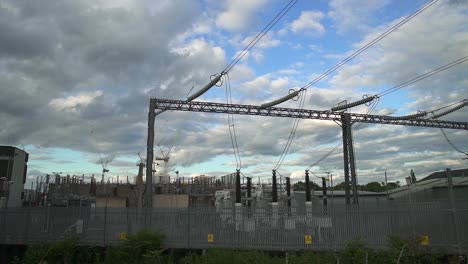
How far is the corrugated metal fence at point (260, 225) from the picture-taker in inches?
856

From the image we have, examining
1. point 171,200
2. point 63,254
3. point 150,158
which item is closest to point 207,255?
point 63,254

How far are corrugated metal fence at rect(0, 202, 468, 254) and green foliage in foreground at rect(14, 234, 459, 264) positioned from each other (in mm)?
1208

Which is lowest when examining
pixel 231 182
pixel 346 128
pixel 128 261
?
pixel 128 261

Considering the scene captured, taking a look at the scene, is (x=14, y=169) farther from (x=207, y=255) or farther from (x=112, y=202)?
Answer: (x=207, y=255)

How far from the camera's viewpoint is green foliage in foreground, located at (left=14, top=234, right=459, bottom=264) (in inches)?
723

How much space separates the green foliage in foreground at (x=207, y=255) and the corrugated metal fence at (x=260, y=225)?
3.96ft

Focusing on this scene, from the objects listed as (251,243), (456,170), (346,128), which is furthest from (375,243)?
(456,170)

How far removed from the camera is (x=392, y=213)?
2291cm

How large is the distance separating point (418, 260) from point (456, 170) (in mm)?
41843

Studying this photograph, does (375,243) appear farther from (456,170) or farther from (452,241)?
(456,170)

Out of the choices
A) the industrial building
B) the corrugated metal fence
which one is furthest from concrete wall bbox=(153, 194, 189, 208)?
the industrial building

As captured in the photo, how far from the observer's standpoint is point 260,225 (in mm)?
24312

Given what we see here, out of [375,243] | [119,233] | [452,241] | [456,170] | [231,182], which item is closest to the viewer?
[452,241]

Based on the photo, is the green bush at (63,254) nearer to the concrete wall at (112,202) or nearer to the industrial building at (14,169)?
the concrete wall at (112,202)
